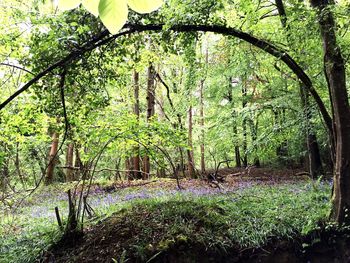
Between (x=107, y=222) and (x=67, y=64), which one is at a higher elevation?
(x=67, y=64)

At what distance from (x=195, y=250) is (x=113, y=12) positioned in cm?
390

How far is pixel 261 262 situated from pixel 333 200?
1.48 meters

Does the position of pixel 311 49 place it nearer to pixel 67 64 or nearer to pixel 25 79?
pixel 67 64

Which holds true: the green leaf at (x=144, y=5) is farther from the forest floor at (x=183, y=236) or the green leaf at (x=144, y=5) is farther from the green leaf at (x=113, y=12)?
the forest floor at (x=183, y=236)

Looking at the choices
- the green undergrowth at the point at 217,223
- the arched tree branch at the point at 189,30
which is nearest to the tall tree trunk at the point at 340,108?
the green undergrowth at the point at 217,223

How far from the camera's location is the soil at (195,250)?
395 cm

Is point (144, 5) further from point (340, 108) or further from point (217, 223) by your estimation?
point (340, 108)

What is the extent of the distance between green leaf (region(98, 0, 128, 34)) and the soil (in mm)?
3610

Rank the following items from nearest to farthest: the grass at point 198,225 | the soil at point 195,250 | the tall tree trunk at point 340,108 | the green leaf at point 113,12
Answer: the green leaf at point 113,12
the soil at point 195,250
the grass at point 198,225
the tall tree trunk at point 340,108

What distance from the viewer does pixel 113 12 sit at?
70cm

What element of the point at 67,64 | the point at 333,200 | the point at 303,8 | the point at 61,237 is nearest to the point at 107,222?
the point at 61,237

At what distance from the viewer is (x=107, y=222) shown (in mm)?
4695

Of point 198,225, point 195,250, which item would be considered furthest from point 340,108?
point 195,250

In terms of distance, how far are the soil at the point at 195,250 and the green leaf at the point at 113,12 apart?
3.61 metres
